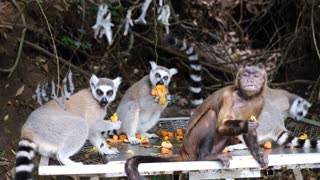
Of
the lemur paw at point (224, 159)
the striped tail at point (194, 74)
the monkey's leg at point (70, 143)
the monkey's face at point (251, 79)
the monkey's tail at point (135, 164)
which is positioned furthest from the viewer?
the striped tail at point (194, 74)

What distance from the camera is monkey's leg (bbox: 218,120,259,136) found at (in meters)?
5.05

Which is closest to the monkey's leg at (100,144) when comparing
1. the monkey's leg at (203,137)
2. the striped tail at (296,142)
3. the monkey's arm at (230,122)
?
the monkey's leg at (203,137)

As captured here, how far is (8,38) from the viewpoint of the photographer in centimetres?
820

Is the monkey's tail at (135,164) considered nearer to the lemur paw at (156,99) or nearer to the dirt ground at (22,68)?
the lemur paw at (156,99)

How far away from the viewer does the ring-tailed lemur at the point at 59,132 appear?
5.53 m

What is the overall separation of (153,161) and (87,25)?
4267 millimetres

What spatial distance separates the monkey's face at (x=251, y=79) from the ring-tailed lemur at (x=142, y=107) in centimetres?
173

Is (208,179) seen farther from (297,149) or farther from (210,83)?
(210,83)

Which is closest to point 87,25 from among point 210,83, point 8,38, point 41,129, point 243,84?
point 8,38

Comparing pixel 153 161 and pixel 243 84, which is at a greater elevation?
pixel 243 84

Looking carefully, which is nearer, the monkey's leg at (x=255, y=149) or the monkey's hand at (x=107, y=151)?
the monkey's leg at (x=255, y=149)

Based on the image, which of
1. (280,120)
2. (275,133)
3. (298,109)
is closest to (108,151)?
(275,133)

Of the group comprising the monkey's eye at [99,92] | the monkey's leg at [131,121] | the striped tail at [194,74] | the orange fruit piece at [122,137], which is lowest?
the orange fruit piece at [122,137]

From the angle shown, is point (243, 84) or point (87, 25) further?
point (87, 25)
